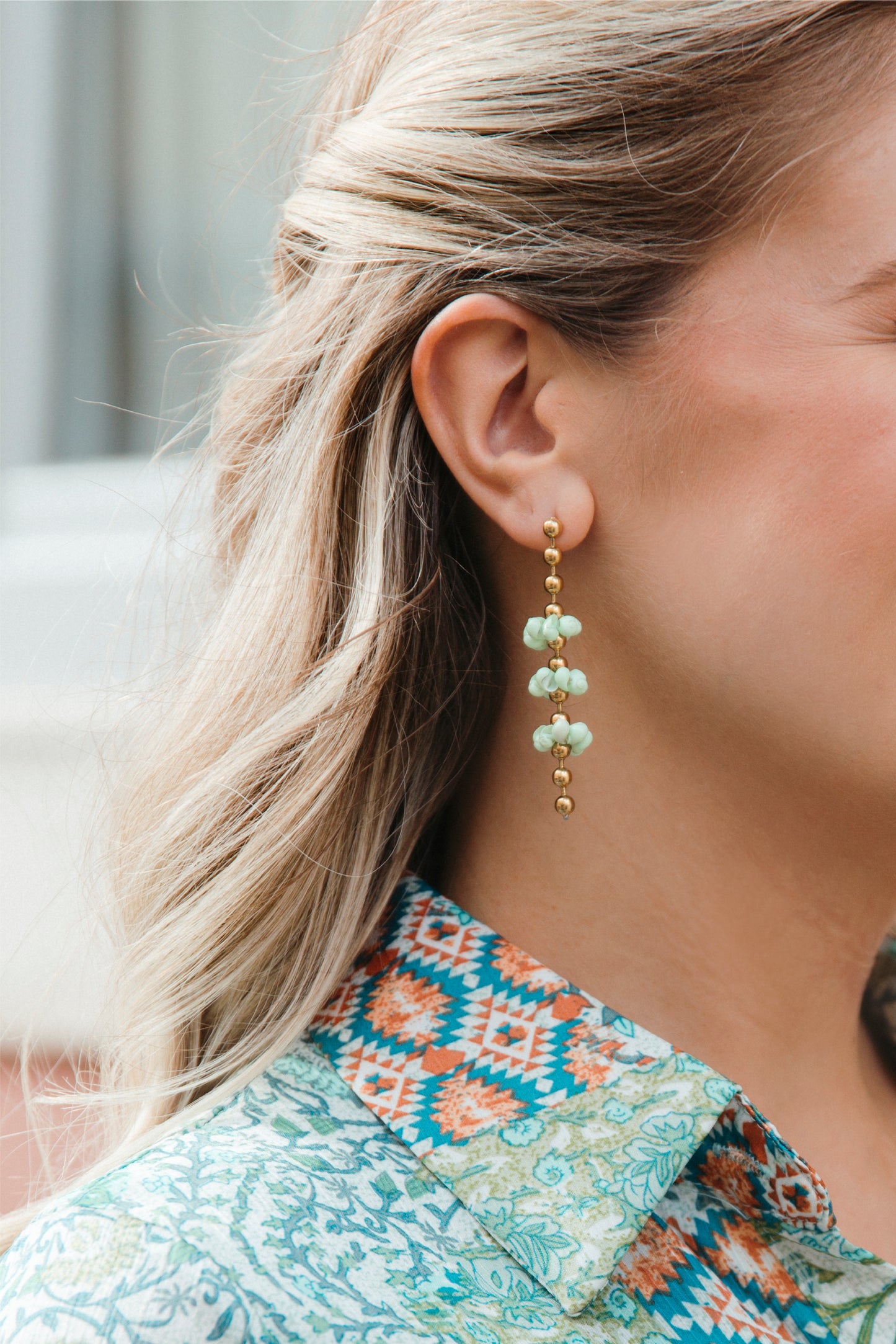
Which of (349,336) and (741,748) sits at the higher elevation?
(349,336)

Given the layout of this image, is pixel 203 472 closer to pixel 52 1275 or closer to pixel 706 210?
pixel 706 210

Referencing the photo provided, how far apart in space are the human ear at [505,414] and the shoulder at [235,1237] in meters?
0.48

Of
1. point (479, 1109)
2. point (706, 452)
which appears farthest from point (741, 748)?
point (479, 1109)

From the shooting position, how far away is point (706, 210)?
878mm

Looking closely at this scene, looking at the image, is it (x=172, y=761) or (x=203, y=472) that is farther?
(x=203, y=472)

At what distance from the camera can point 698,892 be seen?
0.99 metres

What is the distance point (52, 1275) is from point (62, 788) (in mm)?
1170

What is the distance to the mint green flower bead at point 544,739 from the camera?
93 cm

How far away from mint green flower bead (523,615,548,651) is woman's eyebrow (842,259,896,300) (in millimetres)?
323

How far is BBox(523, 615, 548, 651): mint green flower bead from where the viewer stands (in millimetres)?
917

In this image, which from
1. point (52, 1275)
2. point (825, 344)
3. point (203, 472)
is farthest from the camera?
point (203, 472)

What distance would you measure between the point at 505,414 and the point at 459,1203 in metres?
0.59

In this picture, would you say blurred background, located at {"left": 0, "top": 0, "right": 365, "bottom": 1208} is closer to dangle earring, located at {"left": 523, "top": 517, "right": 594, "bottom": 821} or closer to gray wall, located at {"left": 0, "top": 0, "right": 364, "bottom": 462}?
gray wall, located at {"left": 0, "top": 0, "right": 364, "bottom": 462}

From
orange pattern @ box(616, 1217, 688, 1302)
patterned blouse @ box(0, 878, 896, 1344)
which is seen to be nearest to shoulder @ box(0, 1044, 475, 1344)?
patterned blouse @ box(0, 878, 896, 1344)
